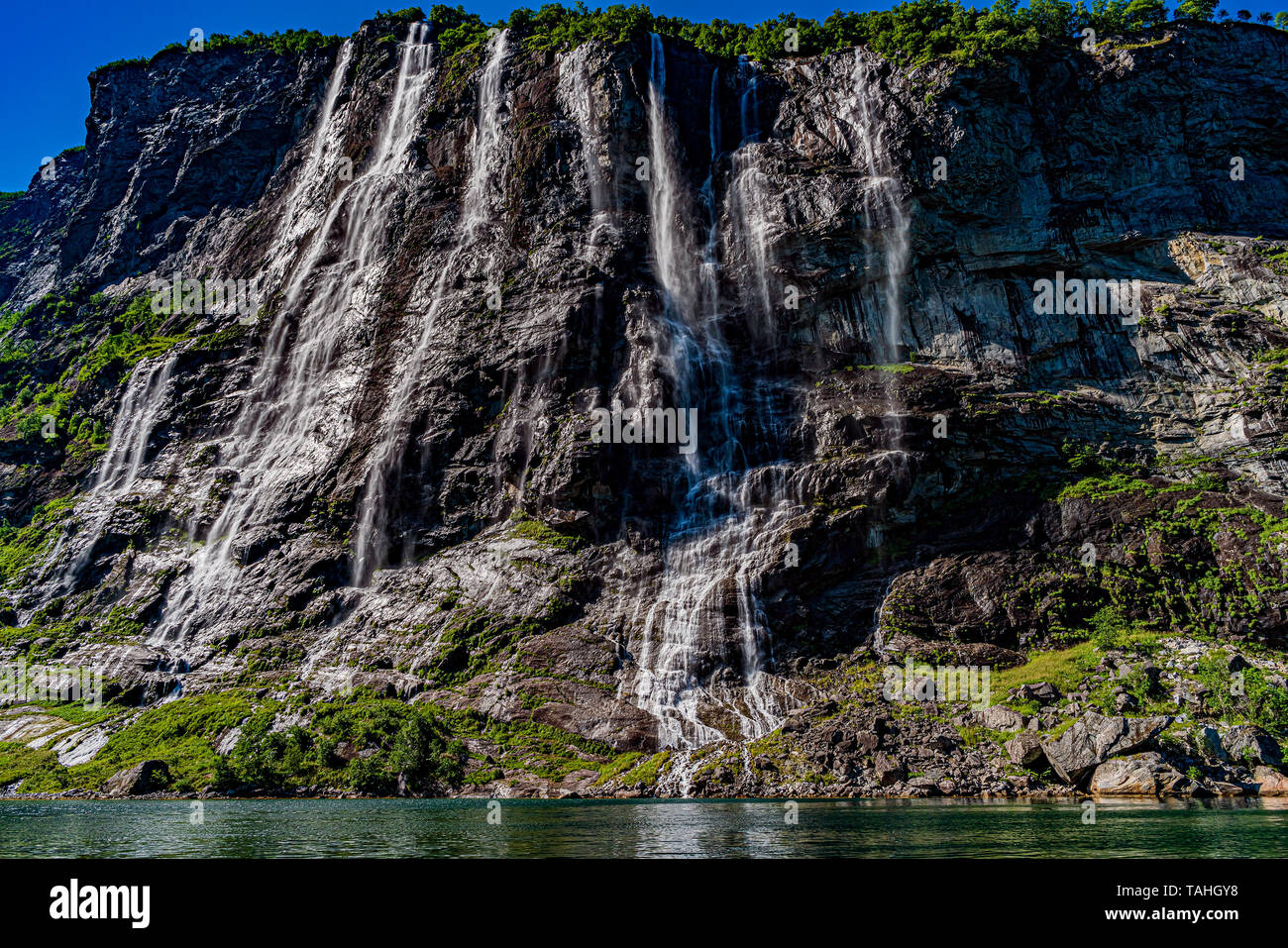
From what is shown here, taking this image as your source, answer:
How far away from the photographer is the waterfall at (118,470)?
54812 mm

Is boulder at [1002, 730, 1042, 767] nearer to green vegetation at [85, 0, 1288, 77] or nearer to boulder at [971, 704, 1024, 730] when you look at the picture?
boulder at [971, 704, 1024, 730]

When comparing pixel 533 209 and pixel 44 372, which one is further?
pixel 44 372

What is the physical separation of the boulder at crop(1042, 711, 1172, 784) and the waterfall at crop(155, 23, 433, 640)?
42.0 metres

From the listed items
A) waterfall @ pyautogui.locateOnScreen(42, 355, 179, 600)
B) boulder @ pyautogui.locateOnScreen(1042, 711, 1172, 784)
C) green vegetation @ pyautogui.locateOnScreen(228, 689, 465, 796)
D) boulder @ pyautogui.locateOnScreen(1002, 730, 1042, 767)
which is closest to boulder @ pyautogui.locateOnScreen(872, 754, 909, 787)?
boulder @ pyautogui.locateOnScreen(1002, 730, 1042, 767)

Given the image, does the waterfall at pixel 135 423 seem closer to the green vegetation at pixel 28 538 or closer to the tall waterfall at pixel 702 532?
the green vegetation at pixel 28 538

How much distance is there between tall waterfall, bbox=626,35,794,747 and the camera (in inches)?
1578

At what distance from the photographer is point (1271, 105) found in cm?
5906

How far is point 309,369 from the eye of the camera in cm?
5953

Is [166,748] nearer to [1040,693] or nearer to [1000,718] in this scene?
[1000,718]

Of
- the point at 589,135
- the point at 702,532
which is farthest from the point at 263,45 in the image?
the point at 702,532

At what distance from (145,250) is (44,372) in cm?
1334
